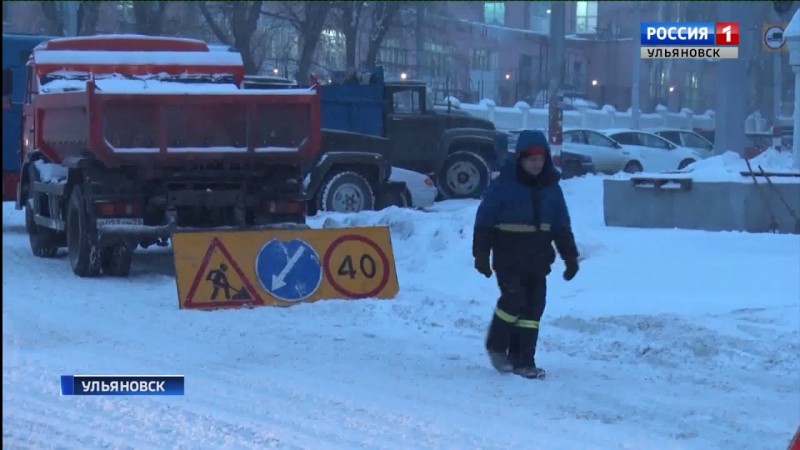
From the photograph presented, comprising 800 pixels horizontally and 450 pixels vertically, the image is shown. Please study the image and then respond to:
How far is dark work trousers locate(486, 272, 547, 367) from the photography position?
342 inches

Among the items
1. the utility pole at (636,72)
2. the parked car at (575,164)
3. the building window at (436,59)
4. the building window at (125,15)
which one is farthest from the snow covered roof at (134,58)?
the building window at (436,59)

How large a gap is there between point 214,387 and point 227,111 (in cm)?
583

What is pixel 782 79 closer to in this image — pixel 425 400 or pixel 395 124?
pixel 395 124

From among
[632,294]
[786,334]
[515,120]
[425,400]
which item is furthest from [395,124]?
[515,120]

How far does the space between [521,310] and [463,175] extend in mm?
16403

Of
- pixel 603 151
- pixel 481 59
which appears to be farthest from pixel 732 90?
pixel 481 59

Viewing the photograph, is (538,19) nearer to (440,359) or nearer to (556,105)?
(556,105)

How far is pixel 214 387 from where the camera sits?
27.4 feet

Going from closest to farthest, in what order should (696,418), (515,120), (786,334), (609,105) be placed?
1. (696,418)
2. (786,334)
3. (515,120)
4. (609,105)

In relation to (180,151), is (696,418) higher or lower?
lower

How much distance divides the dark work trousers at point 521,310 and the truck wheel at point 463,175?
634 inches

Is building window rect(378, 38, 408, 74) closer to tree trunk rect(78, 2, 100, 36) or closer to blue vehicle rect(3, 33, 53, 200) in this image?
tree trunk rect(78, 2, 100, 36)

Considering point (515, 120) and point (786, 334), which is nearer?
point (786, 334)

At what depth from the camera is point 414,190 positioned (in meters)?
21.6
